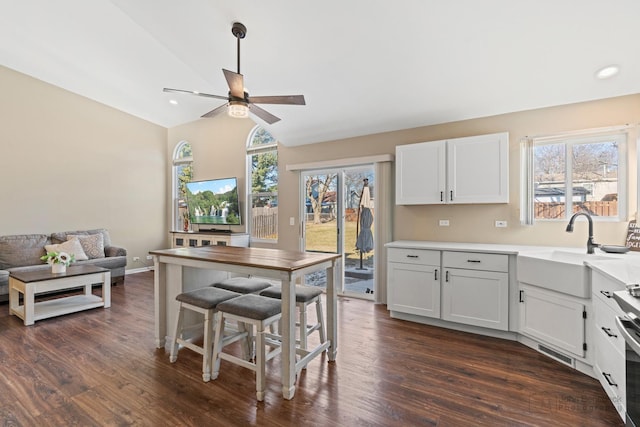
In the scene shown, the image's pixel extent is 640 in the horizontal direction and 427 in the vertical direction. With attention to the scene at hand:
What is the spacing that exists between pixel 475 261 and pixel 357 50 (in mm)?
2515

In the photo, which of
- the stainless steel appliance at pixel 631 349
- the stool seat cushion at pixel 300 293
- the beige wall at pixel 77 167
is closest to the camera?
the stainless steel appliance at pixel 631 349

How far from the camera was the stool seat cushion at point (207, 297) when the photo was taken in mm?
2369

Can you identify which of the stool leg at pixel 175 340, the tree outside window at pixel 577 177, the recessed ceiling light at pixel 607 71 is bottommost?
the stool leg at pixel 175 340

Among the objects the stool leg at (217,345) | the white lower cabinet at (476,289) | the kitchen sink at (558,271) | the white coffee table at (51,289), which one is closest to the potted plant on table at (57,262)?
the white coffee table at (51,289)

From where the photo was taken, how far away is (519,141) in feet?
11.3

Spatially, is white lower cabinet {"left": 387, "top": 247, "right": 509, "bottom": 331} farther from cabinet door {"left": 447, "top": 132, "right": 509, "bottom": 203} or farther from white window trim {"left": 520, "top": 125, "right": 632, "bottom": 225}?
white window trim {"left": 520, "top": 125, "right": 632, "bottom": 225}

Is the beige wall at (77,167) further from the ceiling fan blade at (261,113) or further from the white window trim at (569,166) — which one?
the white window trim at (569,166)

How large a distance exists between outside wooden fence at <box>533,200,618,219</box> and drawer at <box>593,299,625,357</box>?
54.8 inches

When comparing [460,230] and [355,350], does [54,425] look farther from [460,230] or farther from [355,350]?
[460,230]

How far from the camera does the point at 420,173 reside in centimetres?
377

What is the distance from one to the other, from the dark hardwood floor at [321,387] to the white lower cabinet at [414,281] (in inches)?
14.1

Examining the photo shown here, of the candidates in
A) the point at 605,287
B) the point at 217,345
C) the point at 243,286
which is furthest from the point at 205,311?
the point at 605,287

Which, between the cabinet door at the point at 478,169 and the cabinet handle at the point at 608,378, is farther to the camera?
the cabinet door at the point at 478,169

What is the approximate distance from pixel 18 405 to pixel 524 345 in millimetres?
4067
